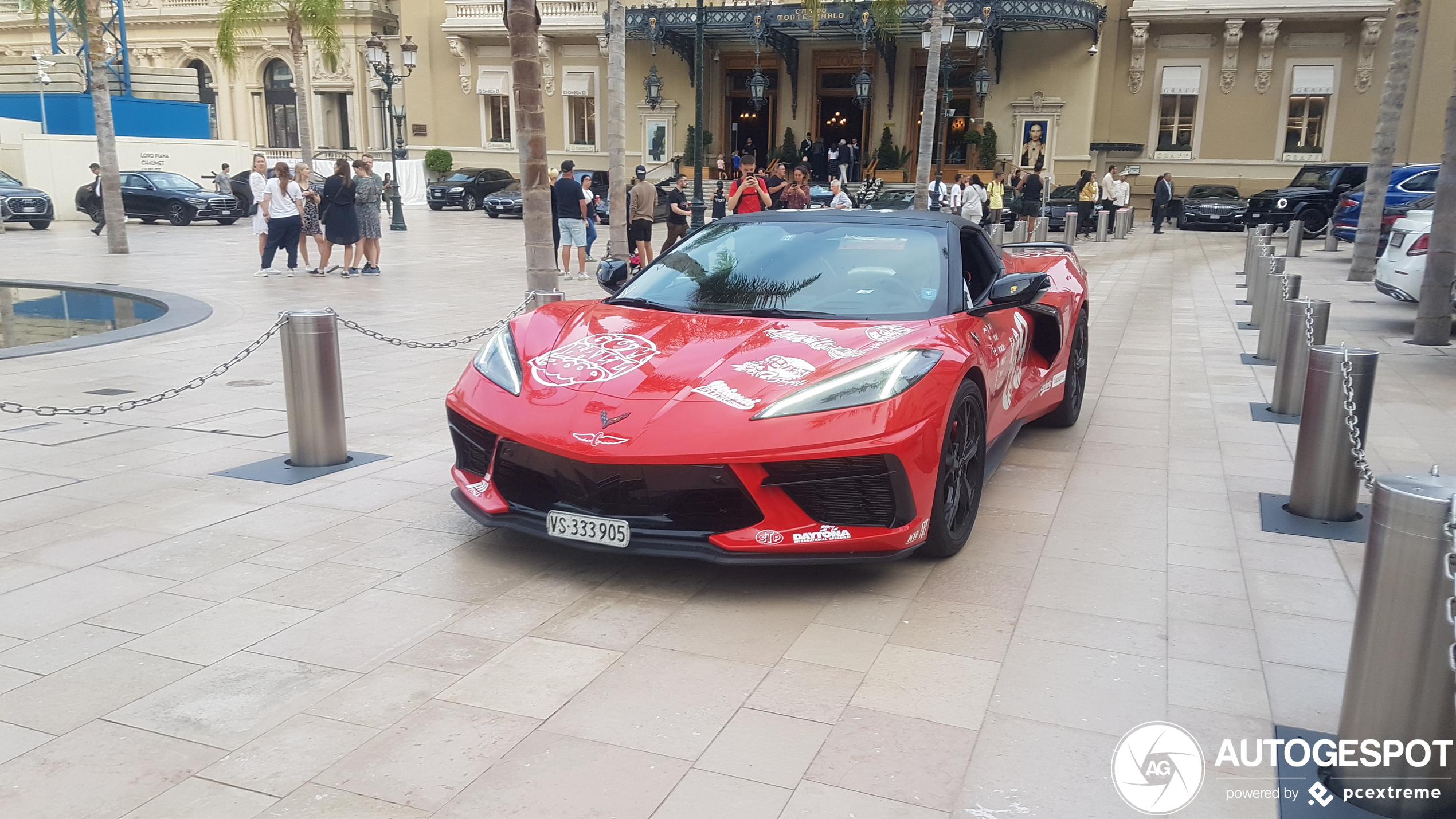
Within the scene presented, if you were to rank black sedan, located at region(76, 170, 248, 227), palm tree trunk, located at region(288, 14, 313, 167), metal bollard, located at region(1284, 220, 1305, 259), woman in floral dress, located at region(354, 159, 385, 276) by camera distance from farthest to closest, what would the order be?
palm tree trunk, located at region(288, 14, 313, 167)
black sedan, located at region(76, 170, 248, 227)
metal bollard, located at region(1284, 220, 1305, 259)
woman in floral dress, located at region(354, 159, 385, 276)

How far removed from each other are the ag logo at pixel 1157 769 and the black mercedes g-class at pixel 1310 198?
28.7m

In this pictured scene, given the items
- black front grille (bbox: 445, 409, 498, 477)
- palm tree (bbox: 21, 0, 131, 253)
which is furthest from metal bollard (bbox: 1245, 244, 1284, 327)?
palm tree (bbox: 21, 0, 131, 253)

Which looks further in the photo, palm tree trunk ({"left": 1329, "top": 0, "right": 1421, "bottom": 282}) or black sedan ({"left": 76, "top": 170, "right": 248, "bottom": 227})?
black sedan ({"left": 76, "top": 170, "right": 248, "bottom": 227})

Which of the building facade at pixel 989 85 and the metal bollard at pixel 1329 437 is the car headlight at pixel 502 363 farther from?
the building facade at pixel 989 85

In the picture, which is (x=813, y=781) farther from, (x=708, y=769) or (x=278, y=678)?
(x=278, y=678)

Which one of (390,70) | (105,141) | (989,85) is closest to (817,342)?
(105,141)

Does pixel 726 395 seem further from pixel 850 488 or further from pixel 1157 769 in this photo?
pixel 1157 769

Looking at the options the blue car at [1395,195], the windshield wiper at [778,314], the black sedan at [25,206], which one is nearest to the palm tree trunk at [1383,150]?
the blue car at [1395,195]

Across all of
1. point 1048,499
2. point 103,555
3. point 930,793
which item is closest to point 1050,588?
point 1048,499

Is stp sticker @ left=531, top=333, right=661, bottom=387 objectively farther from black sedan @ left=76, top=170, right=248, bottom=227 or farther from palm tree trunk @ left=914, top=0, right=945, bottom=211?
black sedan @ left=76, top=170, right=248, bottom=227

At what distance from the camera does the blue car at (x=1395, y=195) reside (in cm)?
2098

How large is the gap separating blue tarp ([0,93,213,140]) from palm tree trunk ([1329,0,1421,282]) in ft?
106

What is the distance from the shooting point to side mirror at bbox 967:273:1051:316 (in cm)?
532

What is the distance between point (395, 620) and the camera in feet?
13.3
